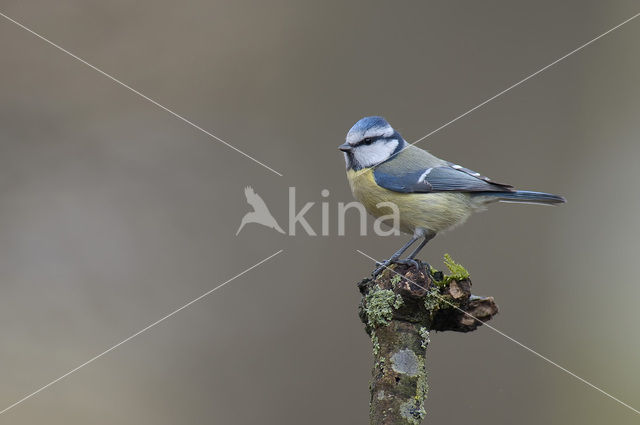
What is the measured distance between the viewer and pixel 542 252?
3.98 metres

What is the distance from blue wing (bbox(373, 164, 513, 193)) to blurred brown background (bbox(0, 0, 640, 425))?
104cm

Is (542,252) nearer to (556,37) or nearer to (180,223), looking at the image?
(556,37)

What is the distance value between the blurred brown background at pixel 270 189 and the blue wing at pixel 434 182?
1040 mm

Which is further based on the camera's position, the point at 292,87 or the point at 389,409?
the point at 292,87

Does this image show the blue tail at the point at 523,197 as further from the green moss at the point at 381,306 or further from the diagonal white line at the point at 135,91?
the diagonal white line at the point at 135,91

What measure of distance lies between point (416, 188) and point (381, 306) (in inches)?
36.1

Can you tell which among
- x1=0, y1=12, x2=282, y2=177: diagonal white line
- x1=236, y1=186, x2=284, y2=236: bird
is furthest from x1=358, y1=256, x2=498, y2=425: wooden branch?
x1=0, y1=12, x2=282, y2=177: diagonal white line

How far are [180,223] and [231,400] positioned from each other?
138cm

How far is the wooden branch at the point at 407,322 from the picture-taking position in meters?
1.71

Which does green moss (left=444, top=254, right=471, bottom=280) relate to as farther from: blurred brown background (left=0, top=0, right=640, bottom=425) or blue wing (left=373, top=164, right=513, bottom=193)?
blurred brown background (left=0, top=0, right=640, bottom=425)

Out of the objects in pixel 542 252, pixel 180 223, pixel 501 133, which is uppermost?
pixel 501 133

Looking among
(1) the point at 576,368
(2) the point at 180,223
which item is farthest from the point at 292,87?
(1) the point at 576,368

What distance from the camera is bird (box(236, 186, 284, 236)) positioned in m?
4.45

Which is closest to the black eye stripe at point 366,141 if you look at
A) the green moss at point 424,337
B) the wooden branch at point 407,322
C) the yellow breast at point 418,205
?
the yellow breast at point 418,205
